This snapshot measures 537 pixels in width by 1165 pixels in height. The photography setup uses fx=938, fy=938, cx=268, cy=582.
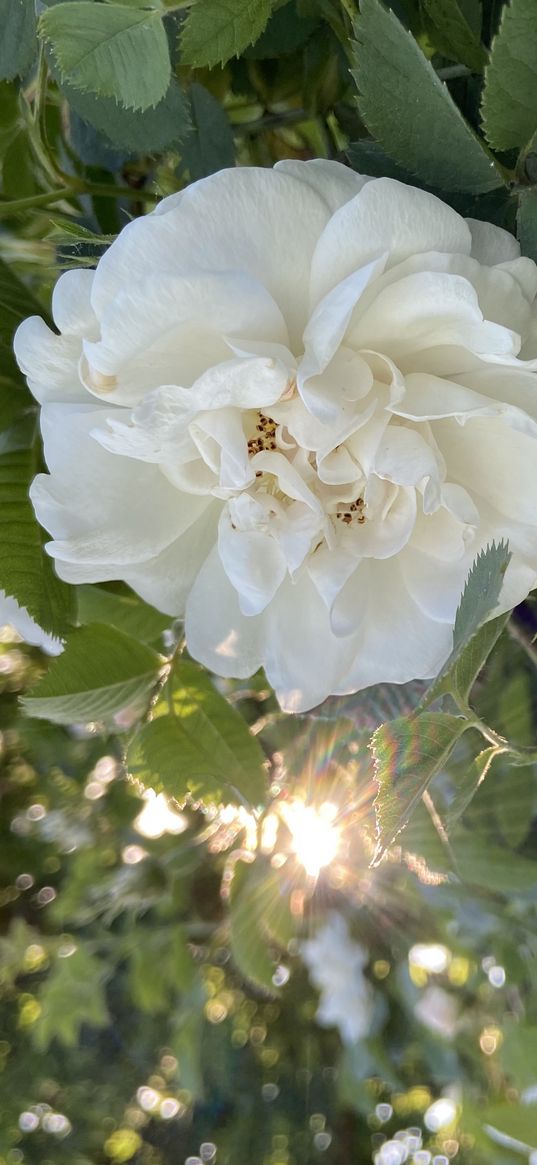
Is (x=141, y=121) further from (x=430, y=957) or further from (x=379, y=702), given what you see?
(x=430, y=957)

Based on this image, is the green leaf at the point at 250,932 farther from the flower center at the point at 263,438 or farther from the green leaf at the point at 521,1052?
the flower center at the point at 263,438

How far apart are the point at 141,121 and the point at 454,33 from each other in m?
0.12

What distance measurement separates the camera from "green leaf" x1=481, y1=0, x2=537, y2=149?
27 centimetres

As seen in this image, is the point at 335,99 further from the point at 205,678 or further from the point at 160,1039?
the point at 160,1039

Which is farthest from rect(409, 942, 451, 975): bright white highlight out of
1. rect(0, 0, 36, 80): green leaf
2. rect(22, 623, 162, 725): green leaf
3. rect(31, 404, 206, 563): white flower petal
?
rect(0, 0, 36, 80): green leaf

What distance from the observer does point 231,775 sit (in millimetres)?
459

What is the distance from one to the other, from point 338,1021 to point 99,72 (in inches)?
49.5

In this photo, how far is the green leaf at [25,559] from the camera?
397 millimetres

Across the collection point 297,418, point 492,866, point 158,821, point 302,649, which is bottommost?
point 158,821

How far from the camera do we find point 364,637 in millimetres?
394

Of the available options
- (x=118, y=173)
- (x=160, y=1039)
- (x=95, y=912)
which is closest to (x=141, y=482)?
(x=118, y=173)

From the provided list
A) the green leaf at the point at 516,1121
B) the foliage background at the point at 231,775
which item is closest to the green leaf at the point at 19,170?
the foliage background at the point at 231,775

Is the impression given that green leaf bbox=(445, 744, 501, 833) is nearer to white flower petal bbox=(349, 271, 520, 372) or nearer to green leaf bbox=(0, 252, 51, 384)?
white flower petal bbox=(349, 271, 520, 372)

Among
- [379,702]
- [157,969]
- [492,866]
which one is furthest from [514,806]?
[157,969]
